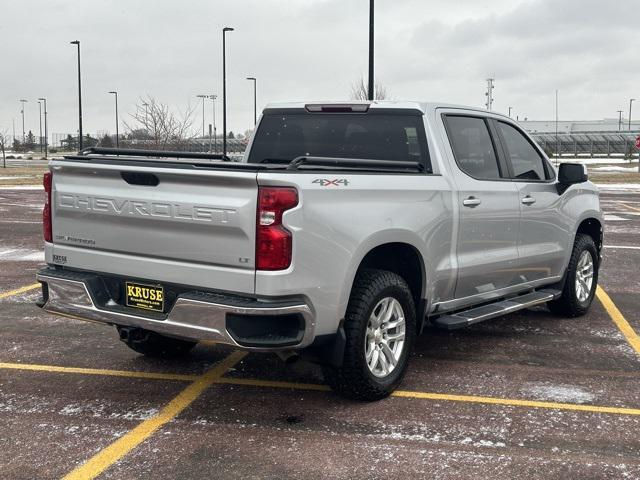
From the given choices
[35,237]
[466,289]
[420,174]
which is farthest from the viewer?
[35,237]

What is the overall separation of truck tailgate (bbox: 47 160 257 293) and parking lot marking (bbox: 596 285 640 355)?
3.71 metres

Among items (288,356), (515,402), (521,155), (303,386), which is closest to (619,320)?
(521,155)

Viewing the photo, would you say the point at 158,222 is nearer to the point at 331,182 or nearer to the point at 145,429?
the point at 331,182

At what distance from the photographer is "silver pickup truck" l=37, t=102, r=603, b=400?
410cm

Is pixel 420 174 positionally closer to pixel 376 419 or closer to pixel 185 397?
pixel 376 419

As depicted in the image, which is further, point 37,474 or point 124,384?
point 124,384

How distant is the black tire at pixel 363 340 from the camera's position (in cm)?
453

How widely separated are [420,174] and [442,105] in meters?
0.87

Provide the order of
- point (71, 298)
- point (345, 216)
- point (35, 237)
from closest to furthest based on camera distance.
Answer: point (345, 216)
point (71, 298)
point (35, 237)

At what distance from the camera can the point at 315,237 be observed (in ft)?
13.7

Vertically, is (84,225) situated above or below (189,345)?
above

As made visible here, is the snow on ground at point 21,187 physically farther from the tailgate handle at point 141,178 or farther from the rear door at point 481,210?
the tailgate handle at point 141,178

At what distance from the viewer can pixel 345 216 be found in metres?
4.37

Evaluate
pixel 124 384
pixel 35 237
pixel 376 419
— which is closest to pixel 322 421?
pixel 376 419
